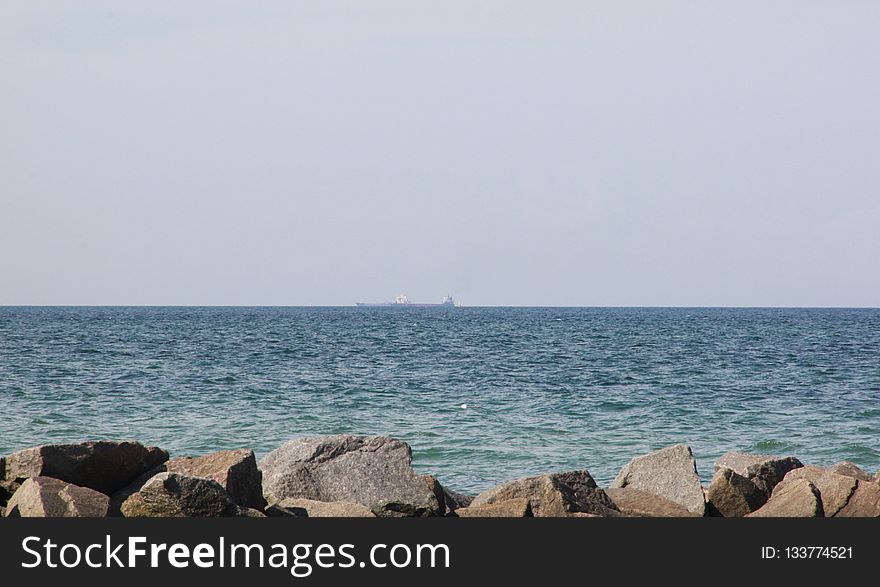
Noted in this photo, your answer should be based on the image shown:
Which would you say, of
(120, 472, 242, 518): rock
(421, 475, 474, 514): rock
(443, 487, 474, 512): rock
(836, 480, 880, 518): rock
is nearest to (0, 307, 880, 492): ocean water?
(443, 487, 474, 512): rock

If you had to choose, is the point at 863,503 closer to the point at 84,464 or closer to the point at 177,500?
the point at 177,500

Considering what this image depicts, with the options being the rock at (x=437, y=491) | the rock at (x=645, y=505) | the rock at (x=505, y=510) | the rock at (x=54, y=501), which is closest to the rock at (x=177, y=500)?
the rock at (x=54, y=501)

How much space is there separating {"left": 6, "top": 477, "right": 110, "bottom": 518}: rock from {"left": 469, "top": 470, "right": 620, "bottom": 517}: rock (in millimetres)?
4074

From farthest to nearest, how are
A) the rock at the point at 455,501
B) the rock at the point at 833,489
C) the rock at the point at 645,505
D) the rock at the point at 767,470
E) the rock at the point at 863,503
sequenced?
the rock at the point at 767,470 < the rock at the point at 455,501 < the rock at the point at 645,505 < the rock at the point at 833,489 < the rock at the point at 863,503

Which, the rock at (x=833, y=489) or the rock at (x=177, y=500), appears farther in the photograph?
the rock at (x=833, y=489)

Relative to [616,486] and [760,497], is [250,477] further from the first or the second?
[760,497]

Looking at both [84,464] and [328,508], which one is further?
[84,464]

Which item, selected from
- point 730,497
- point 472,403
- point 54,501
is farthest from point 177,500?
point 472,403

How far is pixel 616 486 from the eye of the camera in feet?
41.6

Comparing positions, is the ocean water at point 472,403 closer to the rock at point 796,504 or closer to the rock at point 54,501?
the rock at point 796,504

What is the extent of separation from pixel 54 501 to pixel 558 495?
190 inches

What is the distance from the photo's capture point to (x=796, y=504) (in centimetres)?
1039

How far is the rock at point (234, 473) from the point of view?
10211 mm

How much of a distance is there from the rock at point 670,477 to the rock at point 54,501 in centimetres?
629
